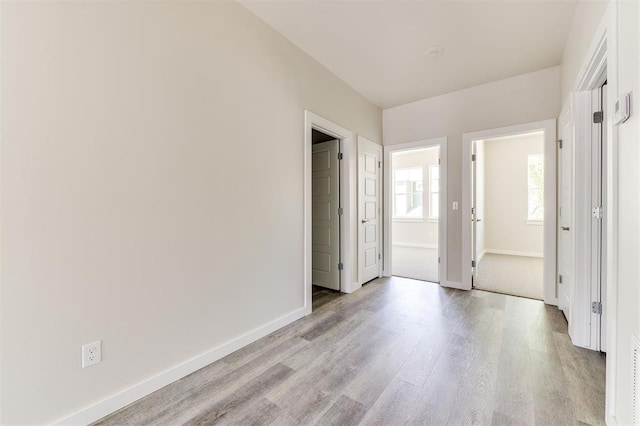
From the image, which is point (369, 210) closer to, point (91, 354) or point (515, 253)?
point (91, 354)

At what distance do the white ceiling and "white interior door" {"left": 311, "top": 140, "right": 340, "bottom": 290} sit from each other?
3.41 feet

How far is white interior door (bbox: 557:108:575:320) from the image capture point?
235cm

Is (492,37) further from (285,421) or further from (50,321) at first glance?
(50,321)

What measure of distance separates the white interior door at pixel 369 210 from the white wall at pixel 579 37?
7.20 feet

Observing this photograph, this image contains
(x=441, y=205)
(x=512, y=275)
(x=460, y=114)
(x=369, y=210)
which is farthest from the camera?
(x=512, y=275)

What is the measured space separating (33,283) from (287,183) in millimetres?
1819

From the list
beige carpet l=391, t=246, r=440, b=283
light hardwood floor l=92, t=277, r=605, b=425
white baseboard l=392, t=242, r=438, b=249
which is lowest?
light hardwood floor l=92, t=277, r=605, b=425

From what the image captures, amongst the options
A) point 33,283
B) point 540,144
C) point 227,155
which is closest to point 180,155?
point 227,155

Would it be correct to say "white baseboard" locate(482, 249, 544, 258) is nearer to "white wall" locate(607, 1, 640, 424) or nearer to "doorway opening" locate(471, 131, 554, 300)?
"doorway opening" locate(471, 131, 554, 300)

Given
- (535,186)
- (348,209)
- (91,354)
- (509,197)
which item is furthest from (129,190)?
(535,186)

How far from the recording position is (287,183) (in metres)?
2.63

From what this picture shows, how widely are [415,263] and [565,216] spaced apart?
9.50ft

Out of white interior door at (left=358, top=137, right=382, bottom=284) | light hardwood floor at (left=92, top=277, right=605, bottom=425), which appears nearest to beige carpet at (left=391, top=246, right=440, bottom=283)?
white interior door at (left=358, top=137, right=382, bottom=284)

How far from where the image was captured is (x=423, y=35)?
2.54 metres
